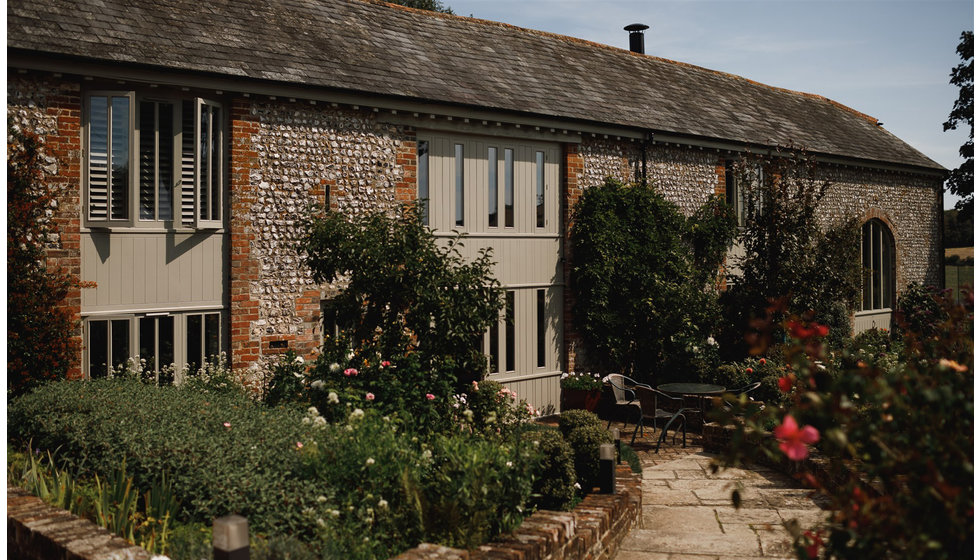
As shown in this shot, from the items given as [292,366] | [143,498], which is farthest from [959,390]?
[292,366]

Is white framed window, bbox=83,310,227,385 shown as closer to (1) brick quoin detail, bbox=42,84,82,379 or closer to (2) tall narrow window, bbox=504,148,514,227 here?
(1) brick quoin detail, bbox=42,84,82,379

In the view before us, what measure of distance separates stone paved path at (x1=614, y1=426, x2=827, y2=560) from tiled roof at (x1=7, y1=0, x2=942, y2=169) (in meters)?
6.29

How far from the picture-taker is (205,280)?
10172 millimetres

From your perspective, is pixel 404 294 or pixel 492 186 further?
pixel 492 186

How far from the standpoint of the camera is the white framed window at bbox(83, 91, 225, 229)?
9.34 m

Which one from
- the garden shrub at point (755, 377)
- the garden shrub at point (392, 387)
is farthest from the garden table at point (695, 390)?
the garden shrub at point (392, 387)

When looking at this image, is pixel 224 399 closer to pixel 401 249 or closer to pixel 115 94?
pixel 401 249

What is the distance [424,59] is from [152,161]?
5306 millimetres

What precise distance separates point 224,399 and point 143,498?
1.58 metres

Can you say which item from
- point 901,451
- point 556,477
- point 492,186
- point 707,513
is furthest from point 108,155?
point 901,451

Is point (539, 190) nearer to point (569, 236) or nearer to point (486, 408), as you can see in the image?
point (569, 236)

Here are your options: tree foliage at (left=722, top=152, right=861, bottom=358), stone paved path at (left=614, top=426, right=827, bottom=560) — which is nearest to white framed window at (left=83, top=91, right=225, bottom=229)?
stone paved path at (left=614, top=426, right=827, bottom=560)

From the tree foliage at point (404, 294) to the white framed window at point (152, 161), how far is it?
77.7 inches

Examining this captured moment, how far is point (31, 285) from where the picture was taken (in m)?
8.72
